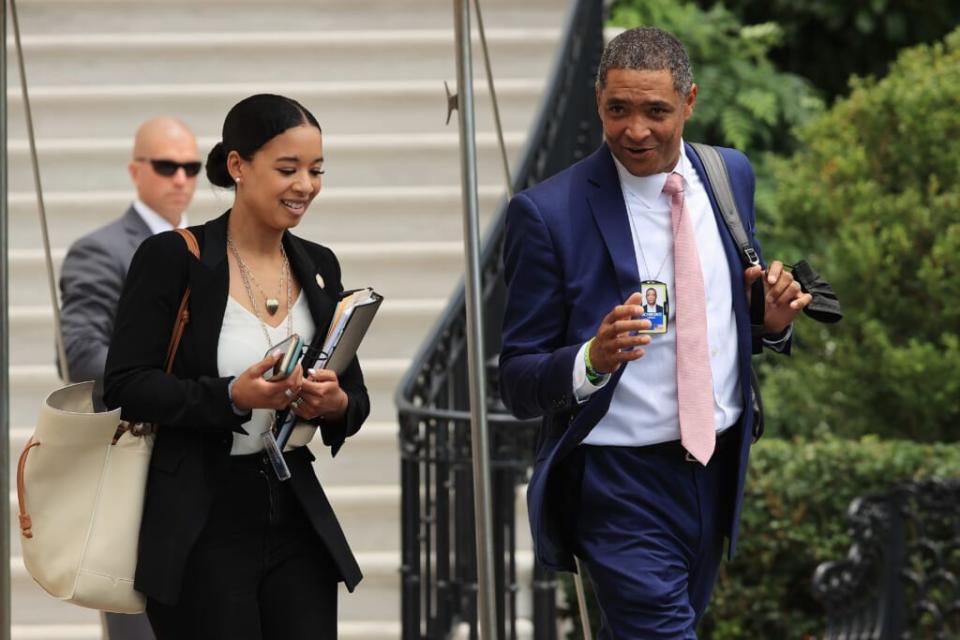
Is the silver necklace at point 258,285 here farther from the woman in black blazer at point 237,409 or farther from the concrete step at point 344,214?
the concrete step at point 344,214

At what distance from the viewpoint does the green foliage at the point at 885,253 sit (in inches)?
385

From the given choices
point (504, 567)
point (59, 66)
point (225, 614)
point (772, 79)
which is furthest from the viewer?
point (772, 79)

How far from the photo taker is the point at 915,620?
8.38 metres

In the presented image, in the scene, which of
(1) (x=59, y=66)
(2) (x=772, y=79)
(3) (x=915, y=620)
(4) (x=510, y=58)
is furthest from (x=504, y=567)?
(2) (x=772, y=79)

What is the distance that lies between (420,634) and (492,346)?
1.60 metres

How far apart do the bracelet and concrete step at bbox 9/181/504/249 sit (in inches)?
236

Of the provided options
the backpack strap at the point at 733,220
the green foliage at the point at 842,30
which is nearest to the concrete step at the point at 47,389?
the backpack strap at the point at 733,220

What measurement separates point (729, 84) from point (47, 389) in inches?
217

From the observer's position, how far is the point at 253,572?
13.6ft

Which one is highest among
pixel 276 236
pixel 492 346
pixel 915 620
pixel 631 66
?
pixel 631 66

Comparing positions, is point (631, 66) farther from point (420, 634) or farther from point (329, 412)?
point (420, 634)

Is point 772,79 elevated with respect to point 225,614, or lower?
elevated

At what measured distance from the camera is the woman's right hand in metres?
3.98

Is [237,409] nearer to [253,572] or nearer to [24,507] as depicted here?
[253,572]
